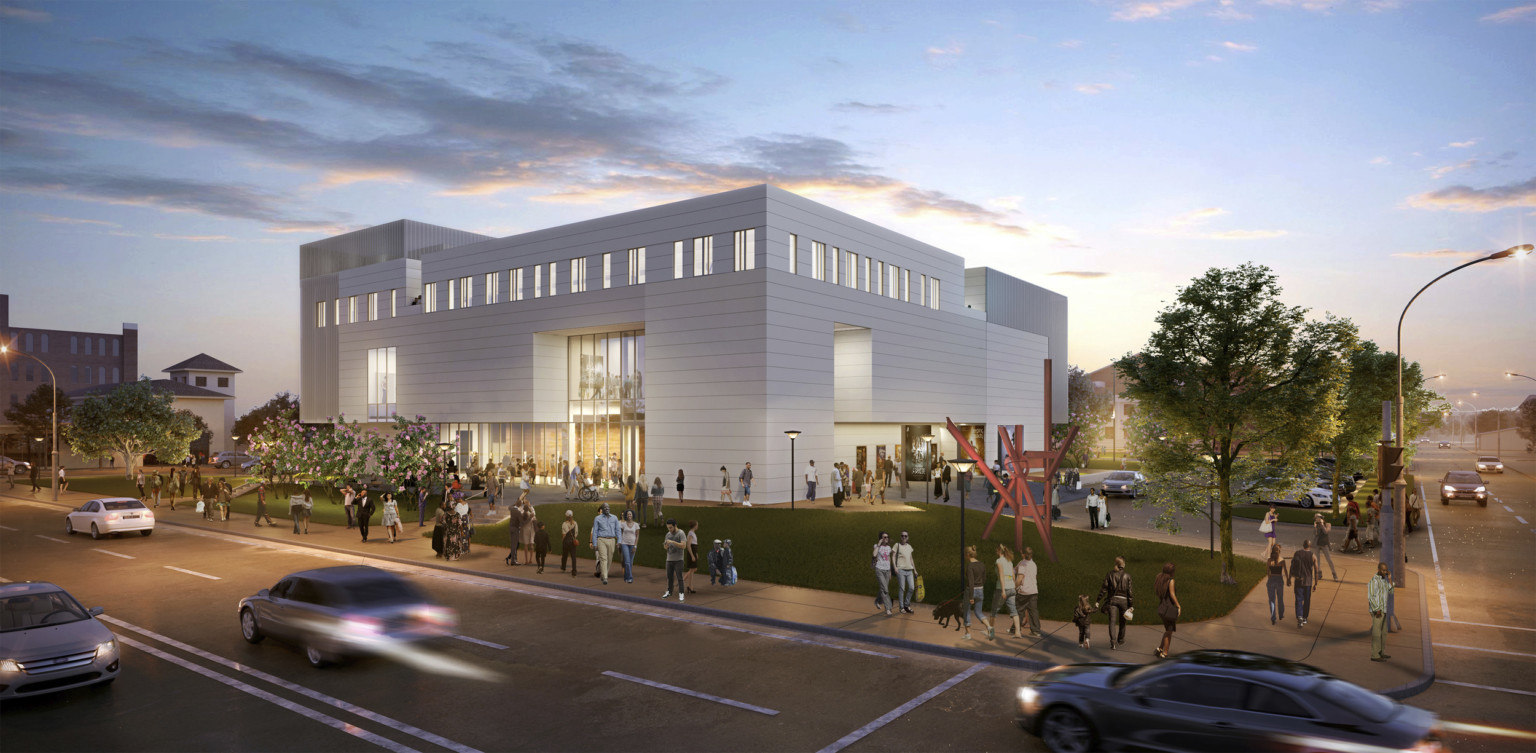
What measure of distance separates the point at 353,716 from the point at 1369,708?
1205 cm

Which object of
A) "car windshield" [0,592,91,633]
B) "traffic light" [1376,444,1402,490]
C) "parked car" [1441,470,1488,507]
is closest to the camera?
"car windshield" [0,592,91,633]

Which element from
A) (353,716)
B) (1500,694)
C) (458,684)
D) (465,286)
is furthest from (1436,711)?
(465,286)

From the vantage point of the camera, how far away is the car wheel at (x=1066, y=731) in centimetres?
935

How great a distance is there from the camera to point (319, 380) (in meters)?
62.2

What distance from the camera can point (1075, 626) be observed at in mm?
15750

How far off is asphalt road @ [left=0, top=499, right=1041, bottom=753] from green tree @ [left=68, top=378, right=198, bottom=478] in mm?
54802

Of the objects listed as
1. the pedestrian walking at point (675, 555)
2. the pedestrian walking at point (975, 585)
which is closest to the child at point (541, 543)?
the pedestrian walking at point (675, 555)

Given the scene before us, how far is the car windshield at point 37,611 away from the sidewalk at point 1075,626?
951 cm

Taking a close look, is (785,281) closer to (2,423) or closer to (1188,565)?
(1188,565)

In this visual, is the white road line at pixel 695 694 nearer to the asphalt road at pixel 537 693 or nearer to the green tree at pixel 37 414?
the asphalt road at pixel 537 693

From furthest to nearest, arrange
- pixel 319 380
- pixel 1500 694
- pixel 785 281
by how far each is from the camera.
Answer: pixel 319 380 → pixel 785 281 → pixel 1500 694

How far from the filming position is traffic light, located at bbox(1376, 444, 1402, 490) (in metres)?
21.1

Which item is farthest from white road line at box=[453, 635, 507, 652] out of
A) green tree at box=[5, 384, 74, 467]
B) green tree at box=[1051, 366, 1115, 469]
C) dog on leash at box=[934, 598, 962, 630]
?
green tree at box=[5, 384, 74, 467]

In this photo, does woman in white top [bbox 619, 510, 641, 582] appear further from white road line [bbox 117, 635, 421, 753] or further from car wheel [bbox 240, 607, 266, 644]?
white road line [bbox 117, 635, 421, 753]
